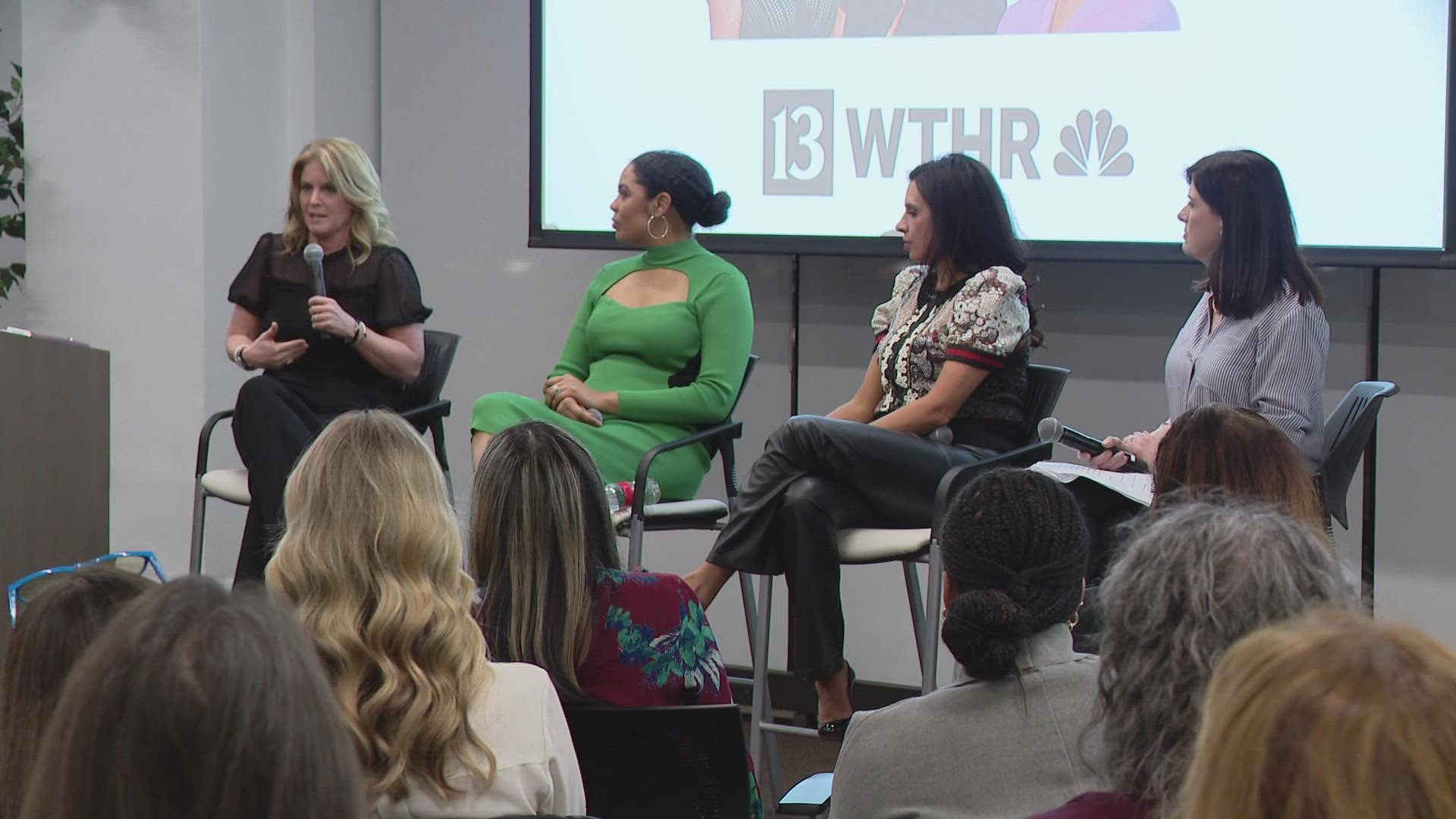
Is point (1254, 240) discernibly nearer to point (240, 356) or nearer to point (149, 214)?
point (240, 356)

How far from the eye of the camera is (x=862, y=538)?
120 inches

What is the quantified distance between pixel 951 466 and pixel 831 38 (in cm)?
142

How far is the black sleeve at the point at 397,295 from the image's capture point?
12.4ft

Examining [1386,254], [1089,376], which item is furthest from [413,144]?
[1386,254]

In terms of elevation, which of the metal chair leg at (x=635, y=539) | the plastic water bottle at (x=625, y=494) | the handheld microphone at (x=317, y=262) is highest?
the handheld microphone at (x=317, y=262)

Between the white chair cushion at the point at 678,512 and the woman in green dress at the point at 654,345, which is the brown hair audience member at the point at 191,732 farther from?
the woman in green dress at the point at 654,345

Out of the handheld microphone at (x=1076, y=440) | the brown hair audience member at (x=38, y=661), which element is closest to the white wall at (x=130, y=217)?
the handheld microphone at (x=1076, y=440)

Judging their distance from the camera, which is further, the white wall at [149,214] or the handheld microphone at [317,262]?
the white wall at [149,214]

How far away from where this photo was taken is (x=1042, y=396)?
10.8 ft

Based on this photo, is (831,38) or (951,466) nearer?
(951,466)

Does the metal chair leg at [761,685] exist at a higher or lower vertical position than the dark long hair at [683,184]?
lower

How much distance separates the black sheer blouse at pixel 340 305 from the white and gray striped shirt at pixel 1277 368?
1.93 metres

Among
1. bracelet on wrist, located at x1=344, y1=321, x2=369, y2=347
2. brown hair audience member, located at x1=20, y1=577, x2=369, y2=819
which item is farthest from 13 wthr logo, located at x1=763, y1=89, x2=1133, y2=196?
brown hair audience member, located at x1=20, y1=577, x2=369, y2=819

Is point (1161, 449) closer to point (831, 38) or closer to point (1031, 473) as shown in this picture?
point (1031, 473)
